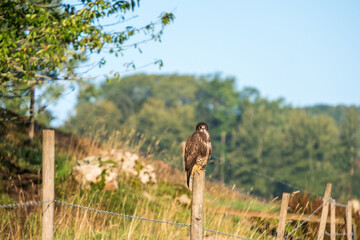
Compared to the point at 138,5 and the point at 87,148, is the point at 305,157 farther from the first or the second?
the point at 138,5

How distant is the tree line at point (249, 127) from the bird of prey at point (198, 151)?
43.6 metres

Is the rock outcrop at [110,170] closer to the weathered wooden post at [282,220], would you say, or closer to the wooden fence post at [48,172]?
the weathered wooden post at [282,220]

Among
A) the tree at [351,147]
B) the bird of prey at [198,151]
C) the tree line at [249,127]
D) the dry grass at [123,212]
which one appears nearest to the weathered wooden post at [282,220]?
the dry grass at [123,212]

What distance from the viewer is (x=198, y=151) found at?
5.26 metres

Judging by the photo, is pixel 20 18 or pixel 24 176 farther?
pixel 24 176

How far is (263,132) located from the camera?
6631 centimetres

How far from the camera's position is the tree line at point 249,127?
2184 inches

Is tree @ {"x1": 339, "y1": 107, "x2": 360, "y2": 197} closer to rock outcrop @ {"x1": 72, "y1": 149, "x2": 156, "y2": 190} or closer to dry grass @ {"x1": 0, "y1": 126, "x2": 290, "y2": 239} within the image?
dry grass @ {"x1": 0, "y1": 126, "x2": 290, "y2": 239}

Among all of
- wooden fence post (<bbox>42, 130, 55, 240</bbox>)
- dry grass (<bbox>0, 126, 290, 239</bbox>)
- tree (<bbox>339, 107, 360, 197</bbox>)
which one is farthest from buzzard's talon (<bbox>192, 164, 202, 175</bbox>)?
tree (<bbox>339, 107, 360, 197</bbox>)

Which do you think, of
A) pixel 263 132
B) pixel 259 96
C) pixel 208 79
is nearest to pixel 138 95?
pixel 208 79

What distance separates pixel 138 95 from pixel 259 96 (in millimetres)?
22044

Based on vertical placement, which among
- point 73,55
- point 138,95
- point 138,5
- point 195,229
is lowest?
point 195,229

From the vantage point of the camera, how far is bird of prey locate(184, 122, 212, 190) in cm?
521

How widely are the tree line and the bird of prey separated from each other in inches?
1715
